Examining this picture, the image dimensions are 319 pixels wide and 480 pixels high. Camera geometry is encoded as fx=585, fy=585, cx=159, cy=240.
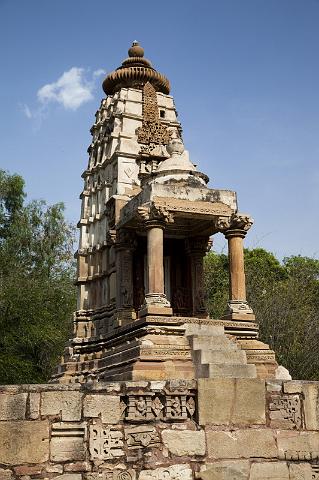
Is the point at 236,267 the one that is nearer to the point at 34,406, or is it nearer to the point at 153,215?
the point at 153,215

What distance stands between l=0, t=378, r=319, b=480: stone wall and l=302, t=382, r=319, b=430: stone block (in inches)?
0.5

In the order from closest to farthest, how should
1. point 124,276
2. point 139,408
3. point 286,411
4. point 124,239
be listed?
1. point 139,408
2. point 286,411
3. point 124,276
4. point 124,239

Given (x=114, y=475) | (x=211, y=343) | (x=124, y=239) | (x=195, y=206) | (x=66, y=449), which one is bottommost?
(x=114, y=475)

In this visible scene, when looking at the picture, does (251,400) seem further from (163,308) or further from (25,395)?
(163,308)

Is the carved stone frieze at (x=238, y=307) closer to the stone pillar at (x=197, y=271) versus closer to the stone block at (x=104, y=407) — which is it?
the stone pillar at (x=197, y=271)

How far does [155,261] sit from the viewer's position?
10.8 metres

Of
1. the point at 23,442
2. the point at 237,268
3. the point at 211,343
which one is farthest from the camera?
the point at 237,268

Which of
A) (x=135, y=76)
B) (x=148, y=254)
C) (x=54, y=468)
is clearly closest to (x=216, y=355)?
(x=148, y=254)

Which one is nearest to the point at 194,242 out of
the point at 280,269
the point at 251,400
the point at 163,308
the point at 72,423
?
the point at 163,308

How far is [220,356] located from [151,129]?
246 inches

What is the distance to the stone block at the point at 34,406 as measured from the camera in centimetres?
634

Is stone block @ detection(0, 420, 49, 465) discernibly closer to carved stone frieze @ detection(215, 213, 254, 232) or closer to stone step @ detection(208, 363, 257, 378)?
stone step @ detection(208, 363, 257, 378)

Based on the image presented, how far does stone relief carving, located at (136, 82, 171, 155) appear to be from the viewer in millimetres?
13748

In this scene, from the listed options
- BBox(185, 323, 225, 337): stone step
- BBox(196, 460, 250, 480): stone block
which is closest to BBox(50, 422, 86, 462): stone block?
BBox(196, 460, 250, 480): stone block
